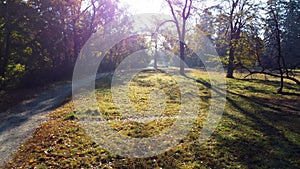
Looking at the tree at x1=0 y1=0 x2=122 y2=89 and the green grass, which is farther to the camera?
the tree at x1=0 y1=0 x2=122 y2=89

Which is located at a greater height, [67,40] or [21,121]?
[67,40]

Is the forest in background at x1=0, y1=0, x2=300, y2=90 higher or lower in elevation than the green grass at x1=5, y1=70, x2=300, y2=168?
higher

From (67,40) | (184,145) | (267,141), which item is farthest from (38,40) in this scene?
(267,141)

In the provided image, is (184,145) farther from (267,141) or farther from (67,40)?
(67,40)

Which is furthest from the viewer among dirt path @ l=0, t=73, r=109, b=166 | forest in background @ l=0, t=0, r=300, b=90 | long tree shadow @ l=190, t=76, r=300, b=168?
forest in background @ l=0, t=0, r=300, b=90

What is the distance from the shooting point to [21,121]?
23.1 ft

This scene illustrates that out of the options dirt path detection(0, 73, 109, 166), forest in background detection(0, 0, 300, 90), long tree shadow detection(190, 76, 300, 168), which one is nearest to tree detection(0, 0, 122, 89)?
forest in background detection(0, 0, 300, 90)

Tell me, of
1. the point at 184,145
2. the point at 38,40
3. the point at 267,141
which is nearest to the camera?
the point at 184,145

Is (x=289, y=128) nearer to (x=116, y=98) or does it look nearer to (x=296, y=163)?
(x=296, y=163)

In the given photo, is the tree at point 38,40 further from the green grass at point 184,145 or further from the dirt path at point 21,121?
the green grass at point 184,145

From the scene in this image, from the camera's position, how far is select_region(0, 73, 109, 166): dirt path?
5136 millimetres

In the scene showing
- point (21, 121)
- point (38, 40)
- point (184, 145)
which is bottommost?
point (184, 145)

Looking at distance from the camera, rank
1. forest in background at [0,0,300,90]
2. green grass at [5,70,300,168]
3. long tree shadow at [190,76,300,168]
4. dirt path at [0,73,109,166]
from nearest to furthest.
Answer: green grass at [5,70,300,168]
long tree shadow at [190,76,300,168]
dirt path at [0,73,109,166]
forest in background at [0,0,300,90]

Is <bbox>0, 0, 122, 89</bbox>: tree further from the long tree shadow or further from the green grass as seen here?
the long tree shadow
